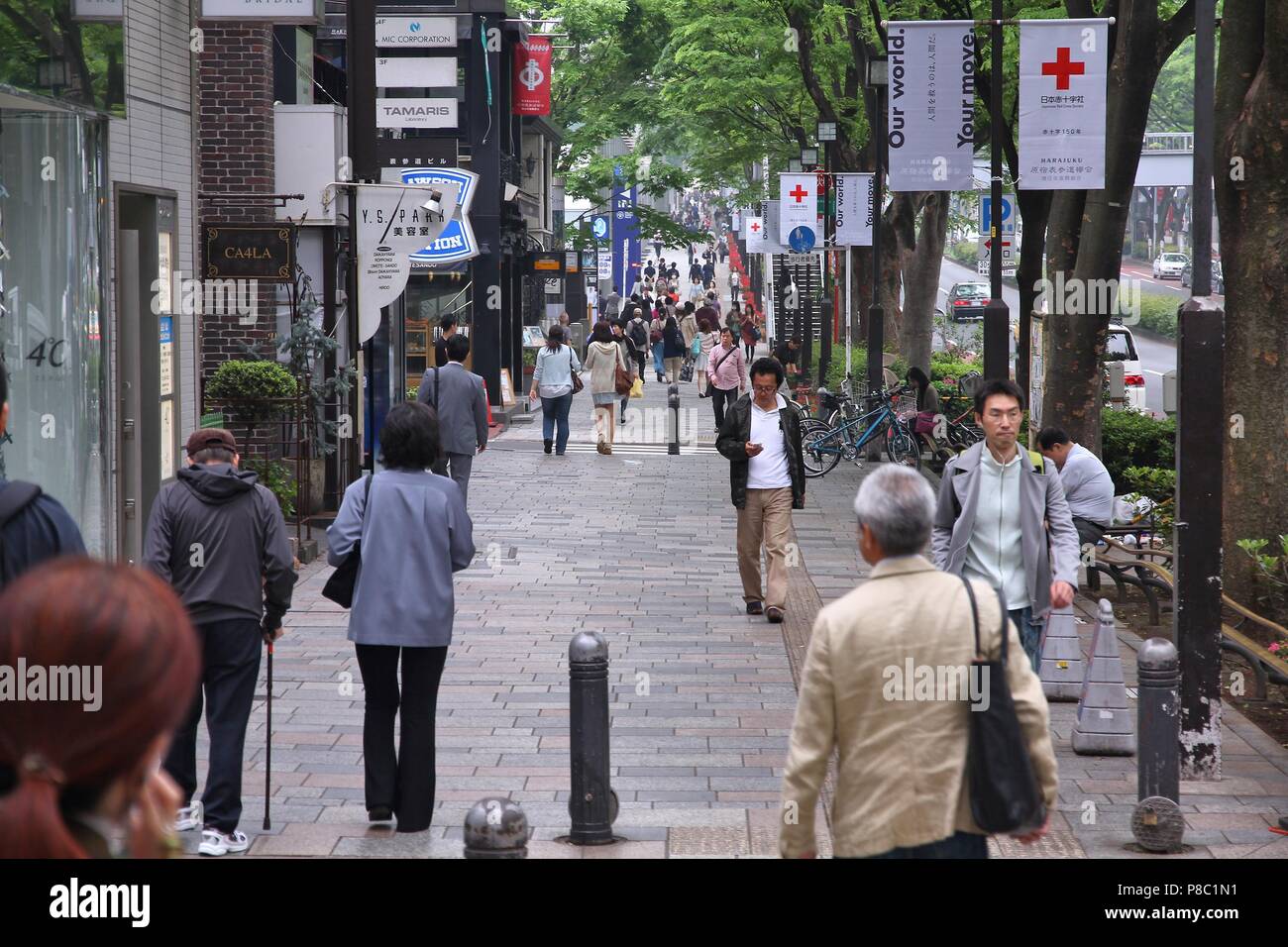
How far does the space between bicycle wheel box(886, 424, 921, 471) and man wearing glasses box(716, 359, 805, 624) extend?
10.2m

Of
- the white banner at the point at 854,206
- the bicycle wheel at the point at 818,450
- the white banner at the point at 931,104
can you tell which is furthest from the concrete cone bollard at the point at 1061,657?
the white banner at the point at 854,206

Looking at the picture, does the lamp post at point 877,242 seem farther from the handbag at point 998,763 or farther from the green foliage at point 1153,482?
the handbag at point 998,763

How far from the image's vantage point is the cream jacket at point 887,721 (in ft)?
13.5

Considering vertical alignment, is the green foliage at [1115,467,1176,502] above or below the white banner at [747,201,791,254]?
below

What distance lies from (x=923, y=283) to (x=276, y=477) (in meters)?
17.7

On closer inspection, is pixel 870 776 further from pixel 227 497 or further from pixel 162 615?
pixel 227 497

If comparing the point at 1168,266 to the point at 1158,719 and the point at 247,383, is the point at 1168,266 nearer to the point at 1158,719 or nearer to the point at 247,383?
the point at 247,383

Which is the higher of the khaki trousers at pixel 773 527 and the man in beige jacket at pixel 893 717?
the man in beige jacket at pixel 893 717

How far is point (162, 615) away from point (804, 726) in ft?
7.50

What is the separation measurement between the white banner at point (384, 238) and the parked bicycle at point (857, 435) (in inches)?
433

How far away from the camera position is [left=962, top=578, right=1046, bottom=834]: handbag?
4.11 m

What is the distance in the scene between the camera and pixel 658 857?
6.57 m

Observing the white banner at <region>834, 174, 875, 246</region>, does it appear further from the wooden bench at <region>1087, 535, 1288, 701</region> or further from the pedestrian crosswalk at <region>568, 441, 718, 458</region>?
the wooden bench at <region>1087, 535, 1288, 701</region>

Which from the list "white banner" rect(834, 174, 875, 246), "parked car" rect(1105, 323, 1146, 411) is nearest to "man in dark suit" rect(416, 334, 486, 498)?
"white banner" rect(834, 174, 875, 246)
